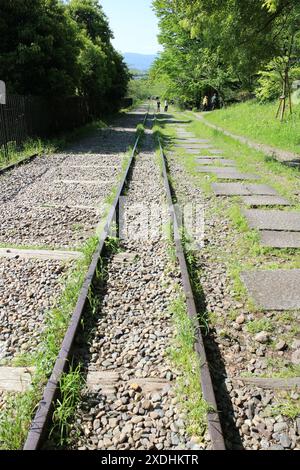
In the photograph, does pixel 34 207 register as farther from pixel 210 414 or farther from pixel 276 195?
pixel 210 414

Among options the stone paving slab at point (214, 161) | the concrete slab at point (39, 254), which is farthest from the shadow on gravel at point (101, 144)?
the concrete slab at point (39, 254)

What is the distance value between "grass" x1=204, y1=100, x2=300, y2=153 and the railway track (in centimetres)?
962

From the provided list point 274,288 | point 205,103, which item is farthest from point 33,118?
point 205,103

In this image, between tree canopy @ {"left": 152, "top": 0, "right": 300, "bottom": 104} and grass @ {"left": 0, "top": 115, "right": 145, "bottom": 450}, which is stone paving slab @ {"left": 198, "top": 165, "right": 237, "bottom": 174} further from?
grass @ {"left": 0, "top": 115, "right": 145, "bottom": 450}

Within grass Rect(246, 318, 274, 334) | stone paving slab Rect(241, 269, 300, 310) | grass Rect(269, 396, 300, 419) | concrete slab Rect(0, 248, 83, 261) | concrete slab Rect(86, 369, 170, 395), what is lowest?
grass Rect(269, 396, 300, 419)

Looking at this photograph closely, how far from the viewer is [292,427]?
2.44m

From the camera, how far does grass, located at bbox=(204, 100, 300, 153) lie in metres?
13.7

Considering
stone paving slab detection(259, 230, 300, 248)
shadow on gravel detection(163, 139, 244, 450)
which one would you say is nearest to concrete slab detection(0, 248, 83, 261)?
shadow on gravel detection(163, 139, 244, 450)

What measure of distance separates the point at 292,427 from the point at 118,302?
6.12ft

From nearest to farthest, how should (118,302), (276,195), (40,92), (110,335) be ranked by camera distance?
(110,335) < (118,302) < (276,195) < (40,92)

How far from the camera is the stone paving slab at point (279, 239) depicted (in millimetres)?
5207

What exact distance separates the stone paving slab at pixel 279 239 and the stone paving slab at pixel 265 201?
145 cm

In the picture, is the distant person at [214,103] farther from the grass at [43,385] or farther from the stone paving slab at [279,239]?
the grass at [43,385]
